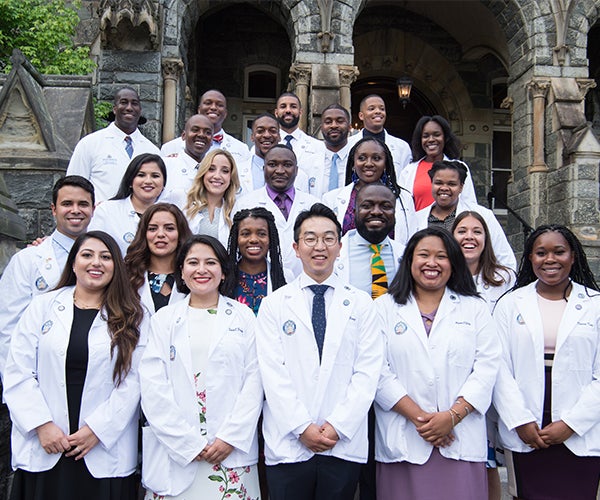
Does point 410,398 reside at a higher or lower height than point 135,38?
lower

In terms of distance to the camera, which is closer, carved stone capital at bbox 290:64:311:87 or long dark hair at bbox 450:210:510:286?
long dark hair at bbox 450:210:510:286

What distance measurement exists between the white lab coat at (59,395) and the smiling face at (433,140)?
10.6 feet

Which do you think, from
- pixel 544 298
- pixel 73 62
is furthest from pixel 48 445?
pixel 73 62

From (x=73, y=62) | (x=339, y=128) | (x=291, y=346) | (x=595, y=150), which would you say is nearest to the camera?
(x=291, y=346)

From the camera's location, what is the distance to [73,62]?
28.9 feet

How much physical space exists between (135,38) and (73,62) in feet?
3.39

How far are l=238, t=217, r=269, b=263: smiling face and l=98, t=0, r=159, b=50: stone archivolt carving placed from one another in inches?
254

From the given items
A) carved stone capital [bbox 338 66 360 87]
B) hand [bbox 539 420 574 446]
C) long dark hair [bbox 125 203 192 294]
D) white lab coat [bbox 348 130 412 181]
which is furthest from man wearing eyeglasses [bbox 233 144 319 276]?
carved stone capital [bbox 338 66 360 87]

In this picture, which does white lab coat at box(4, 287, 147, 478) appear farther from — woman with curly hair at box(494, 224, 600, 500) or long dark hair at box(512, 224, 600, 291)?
long dark hair at box(512, 224, 600, 291)

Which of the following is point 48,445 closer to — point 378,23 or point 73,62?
point 73,62

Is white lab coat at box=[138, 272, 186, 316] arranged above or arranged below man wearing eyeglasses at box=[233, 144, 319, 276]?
below

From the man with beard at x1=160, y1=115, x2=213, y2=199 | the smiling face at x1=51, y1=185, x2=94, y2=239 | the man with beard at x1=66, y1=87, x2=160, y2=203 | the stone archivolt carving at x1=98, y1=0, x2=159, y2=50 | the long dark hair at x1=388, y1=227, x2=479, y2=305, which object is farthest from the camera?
the stone archivolt carving at x1=98, y1=0, x2=159, y2=50

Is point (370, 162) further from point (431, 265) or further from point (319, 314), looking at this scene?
point (319, 314)

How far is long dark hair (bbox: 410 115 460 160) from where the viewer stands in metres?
5.37
